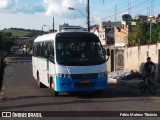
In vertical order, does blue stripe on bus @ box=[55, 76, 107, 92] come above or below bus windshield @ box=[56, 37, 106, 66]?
below

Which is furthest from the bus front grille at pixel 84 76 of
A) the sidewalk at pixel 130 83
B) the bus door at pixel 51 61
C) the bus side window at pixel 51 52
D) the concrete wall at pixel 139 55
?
the concrete wall at pixel 139 55

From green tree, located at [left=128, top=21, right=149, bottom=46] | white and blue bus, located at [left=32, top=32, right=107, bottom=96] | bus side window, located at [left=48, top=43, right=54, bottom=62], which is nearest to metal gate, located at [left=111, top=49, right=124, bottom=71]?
green tree, located at [left=128, top=21, right=149, bottom=46]

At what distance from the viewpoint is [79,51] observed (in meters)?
18.5

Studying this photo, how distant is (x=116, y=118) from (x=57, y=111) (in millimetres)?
2318

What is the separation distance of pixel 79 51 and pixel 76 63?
0.77 meters

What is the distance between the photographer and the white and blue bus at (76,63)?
17750mm

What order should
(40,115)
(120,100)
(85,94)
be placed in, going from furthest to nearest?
1. (85,94)
2. (120,100)
3. (40,115)

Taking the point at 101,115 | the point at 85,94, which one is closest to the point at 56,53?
the point at 85,94

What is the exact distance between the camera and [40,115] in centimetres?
1293

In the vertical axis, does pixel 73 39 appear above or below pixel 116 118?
above

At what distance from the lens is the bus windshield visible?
18.0m

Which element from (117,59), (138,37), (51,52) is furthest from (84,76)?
(138,37)

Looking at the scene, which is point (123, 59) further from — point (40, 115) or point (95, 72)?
point (40, 115)

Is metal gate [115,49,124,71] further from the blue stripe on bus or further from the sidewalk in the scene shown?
the blue stripe on bus
